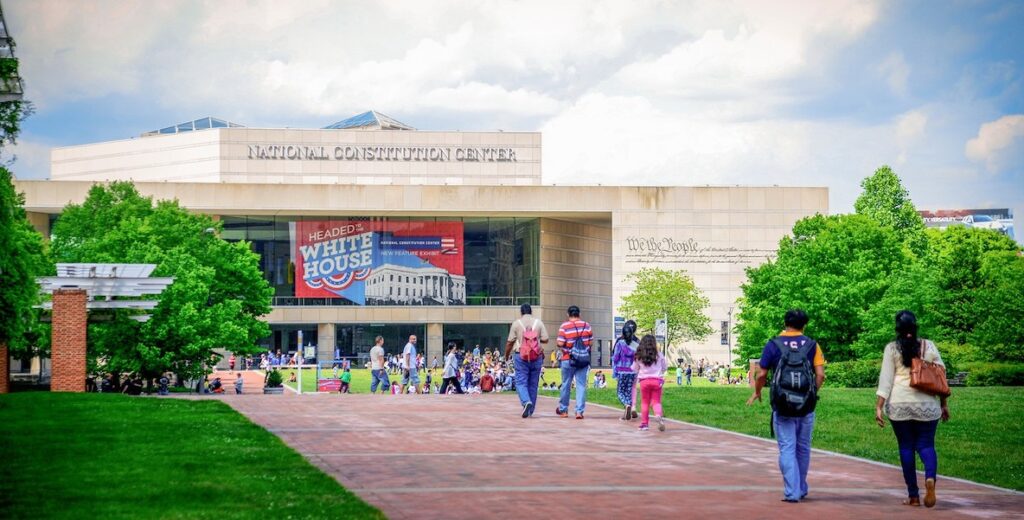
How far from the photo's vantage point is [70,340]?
30.1 metres

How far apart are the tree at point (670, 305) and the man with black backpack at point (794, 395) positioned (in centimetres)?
7455

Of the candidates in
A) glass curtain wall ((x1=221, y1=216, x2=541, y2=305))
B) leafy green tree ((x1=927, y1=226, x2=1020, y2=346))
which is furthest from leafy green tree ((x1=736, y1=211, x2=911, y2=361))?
glass curtain wall ((x1=221, y1=216, x2=541, y2=305))

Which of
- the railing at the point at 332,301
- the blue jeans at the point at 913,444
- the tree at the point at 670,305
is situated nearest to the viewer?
the blue jeans at the point at 913,444

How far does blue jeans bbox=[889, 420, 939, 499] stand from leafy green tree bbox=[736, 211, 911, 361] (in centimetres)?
4330

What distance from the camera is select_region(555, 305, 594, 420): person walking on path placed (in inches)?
792

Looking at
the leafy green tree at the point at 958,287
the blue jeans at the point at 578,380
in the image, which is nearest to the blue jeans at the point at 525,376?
the blue jeans at the point at 578,380

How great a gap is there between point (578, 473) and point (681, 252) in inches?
3198

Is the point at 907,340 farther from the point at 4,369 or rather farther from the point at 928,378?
the point at 4,369

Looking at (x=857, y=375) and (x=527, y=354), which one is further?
(x=857, y=375)

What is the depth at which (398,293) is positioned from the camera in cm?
9519

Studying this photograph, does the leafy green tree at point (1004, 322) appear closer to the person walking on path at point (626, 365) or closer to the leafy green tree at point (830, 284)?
the leafy green tree at point (830, 284)

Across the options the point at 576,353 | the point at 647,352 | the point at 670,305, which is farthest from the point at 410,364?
the point at 670,305

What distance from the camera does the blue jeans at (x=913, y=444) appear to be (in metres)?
11.0

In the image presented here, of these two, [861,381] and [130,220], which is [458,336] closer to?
[130,220]
